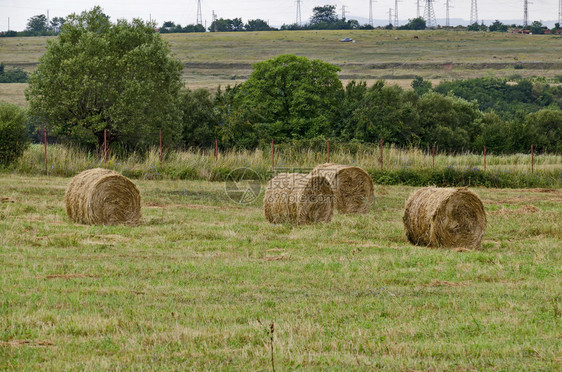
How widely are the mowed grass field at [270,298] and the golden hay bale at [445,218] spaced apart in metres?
0.51

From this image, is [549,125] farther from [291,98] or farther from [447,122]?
[291,98]

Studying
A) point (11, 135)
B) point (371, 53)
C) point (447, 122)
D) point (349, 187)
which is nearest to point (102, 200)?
point (349, 187)

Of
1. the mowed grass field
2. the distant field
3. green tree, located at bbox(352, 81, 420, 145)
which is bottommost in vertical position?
the mowed grass field

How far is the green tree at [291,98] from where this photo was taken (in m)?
56.2

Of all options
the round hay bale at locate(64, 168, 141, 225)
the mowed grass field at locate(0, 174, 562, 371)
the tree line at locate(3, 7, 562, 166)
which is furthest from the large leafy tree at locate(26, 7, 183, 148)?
the mowed grass field at locate(0, 174, 562, 371)

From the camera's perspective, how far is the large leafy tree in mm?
38250

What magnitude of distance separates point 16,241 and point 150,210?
6.52m

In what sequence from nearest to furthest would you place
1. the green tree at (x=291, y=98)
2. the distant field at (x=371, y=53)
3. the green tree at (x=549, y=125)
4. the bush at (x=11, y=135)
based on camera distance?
the bush at (x=11, y=135), the green tree at (x=291, y=98), the green tree at (x=549, y=125), the distant field at (x=371, y=53)

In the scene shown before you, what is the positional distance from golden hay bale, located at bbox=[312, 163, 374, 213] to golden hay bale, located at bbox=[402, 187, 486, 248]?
595 centimetres

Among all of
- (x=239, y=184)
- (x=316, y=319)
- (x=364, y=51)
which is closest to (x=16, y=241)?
(x=316, y=319)

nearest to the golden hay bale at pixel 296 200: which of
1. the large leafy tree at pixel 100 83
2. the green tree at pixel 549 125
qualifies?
the large leafy tree at pixel 100 83

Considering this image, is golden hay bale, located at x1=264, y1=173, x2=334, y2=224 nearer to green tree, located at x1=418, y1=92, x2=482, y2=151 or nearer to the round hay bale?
the round hay bale

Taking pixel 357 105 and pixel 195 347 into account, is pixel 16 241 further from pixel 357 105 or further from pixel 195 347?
pixel 357 105

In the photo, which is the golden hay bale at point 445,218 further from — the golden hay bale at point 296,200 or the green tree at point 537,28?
the green tree at point 537,28
